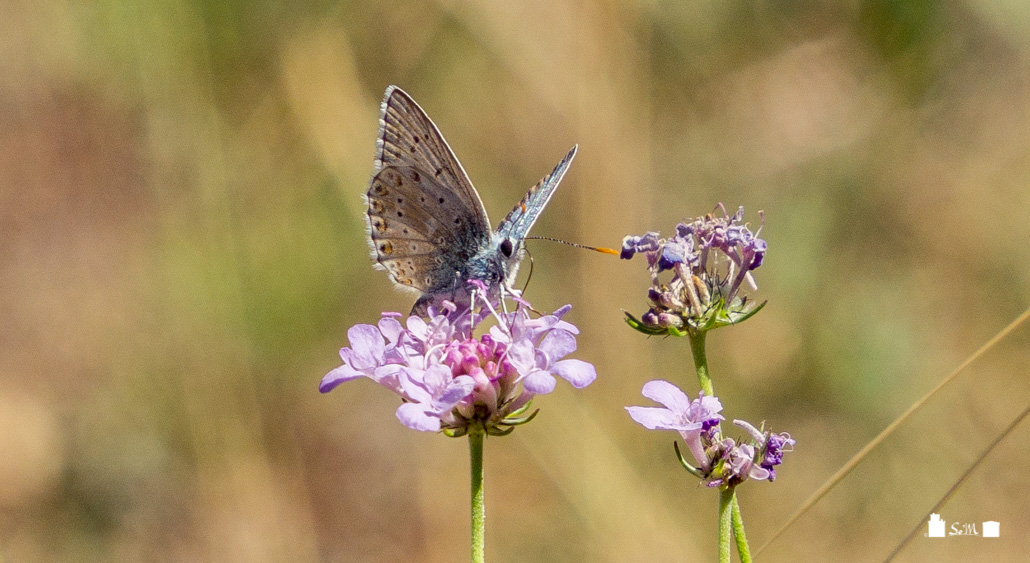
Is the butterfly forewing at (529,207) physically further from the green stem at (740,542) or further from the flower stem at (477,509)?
the green stem at (740,542)

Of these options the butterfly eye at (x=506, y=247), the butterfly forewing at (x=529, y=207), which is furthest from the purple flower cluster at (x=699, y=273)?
the butterfly eye at (x=506, y=247)

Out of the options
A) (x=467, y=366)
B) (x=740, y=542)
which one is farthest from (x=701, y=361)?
(x=467, y=366)

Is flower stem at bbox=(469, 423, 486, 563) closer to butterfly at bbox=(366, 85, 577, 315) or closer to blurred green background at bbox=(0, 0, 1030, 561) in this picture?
butterfly at bbox=(366, 85, 577, 315)
